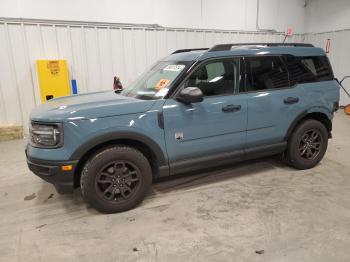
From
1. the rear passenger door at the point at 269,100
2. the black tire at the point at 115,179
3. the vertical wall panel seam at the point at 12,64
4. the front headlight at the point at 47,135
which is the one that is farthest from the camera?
the vertical wall panel seam at the point at 12,64

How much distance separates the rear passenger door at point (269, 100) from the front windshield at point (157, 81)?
88 centimetres

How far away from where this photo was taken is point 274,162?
4.22m

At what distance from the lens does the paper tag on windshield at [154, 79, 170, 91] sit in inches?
121

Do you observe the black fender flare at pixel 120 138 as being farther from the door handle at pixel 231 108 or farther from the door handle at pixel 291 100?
the door handle at pixel 291 100

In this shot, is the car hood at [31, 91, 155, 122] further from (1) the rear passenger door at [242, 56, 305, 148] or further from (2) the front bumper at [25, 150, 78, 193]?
(1) the rear passenger door at [242, 56, 305, 148]

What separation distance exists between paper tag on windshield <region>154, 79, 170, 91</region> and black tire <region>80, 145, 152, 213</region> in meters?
0.77

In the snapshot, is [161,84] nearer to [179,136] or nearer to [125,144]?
[179,136]

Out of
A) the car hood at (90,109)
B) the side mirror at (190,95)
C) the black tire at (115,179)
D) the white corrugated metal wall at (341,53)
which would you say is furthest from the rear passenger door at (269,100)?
the white corrugated metal wall at (341,53)

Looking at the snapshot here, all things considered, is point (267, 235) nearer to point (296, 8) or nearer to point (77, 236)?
point (77, 236)

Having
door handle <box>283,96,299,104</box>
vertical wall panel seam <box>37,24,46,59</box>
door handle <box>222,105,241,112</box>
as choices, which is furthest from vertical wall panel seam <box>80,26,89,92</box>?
door handle <box>283,96,299,104</box>

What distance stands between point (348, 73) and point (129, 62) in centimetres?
673

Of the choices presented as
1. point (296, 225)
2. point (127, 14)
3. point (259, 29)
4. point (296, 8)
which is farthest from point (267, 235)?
point (296, 8)

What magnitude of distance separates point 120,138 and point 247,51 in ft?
6.18

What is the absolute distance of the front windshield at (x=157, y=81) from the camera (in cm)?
305
